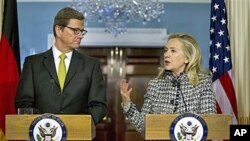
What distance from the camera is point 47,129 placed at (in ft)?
7.18

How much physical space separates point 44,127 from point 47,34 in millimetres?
4492

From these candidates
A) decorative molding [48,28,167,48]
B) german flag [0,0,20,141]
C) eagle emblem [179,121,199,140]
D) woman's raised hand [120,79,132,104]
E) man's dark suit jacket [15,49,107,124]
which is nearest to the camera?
eagle emblem [179,121,199,140]

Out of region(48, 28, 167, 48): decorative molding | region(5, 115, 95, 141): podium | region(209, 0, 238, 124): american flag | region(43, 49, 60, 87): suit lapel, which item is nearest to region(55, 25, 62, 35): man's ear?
region(43, 49, 60, 87): suit lapel

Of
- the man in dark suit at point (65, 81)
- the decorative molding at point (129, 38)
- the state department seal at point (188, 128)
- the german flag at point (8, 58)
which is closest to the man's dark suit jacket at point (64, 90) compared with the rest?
the man in dark suit at point (65, 81)

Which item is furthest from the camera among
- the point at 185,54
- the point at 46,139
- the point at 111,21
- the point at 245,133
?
the point at 111,21

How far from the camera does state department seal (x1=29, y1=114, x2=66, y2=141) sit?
2.19 metres

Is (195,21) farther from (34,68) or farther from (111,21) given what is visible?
(34,68)

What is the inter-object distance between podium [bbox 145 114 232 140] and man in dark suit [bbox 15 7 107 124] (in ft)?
1.48

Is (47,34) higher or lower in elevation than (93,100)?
higher

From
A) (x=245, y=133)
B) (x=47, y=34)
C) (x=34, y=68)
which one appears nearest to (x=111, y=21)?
(x=47, y=34)

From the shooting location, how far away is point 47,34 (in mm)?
6562

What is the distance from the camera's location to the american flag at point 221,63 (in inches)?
144

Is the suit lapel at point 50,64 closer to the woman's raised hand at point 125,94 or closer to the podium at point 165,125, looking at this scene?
the woman's raised hand at point 125,94

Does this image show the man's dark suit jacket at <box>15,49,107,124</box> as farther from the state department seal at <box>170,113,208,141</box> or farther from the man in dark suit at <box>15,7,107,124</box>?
the state department seal at <box>170,113,208,141</box>
